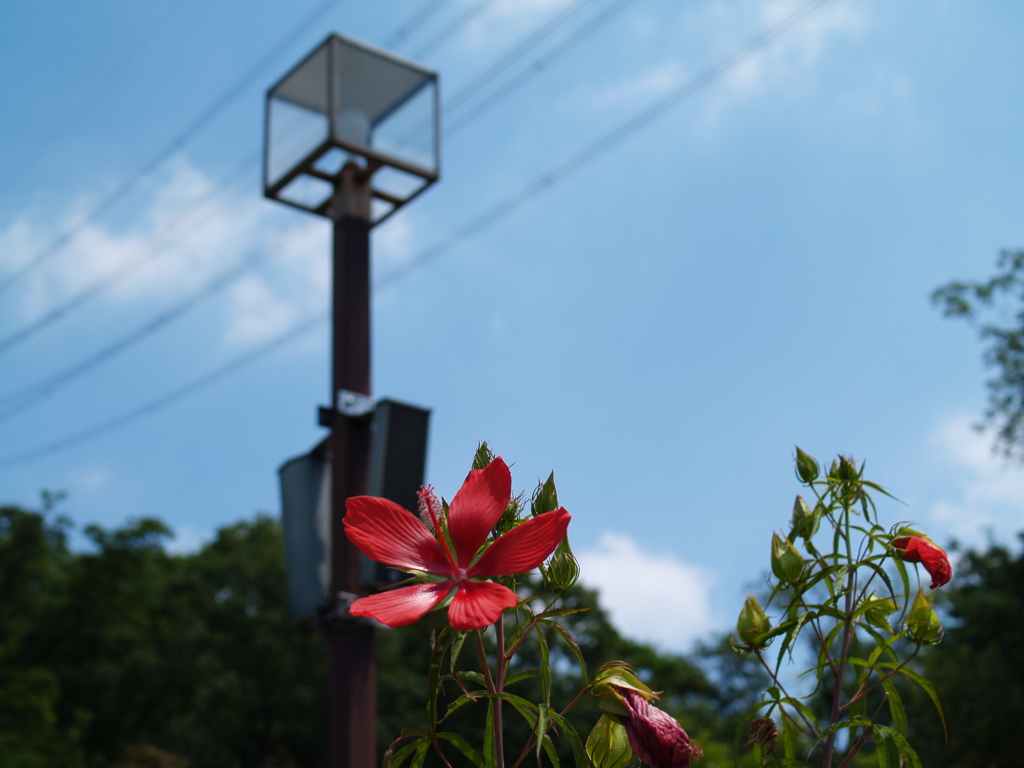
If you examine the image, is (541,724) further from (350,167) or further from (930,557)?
(350,167)

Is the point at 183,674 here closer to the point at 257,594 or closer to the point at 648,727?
the point at 257,594

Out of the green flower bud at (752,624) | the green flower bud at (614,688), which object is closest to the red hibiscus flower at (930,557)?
the green flower bud at (752,624)

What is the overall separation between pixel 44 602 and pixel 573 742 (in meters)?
25.3

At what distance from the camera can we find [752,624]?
1.15 m

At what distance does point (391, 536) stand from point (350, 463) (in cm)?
339

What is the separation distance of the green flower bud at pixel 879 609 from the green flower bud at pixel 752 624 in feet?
0.41

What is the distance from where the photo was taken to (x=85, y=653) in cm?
2355

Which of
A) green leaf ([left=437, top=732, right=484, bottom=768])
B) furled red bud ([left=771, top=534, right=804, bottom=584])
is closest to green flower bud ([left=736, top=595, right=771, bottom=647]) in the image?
furled red bud ([left=771, top=534, right=804, bottom=584])

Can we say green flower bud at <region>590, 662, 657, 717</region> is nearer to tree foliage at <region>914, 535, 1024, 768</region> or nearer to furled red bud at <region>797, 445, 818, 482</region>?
furled red bud at <region>797, 445, 818, 482</region>

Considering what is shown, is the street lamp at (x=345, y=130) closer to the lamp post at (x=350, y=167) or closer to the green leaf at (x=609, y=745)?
the lamp post at (x=350, y=167)

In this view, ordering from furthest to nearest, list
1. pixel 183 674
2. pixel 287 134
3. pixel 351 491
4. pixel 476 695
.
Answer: pixel 183 674 → pixel 287 134 → pixel 351 491 → pixel 476 695

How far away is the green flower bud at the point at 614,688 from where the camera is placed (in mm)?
907

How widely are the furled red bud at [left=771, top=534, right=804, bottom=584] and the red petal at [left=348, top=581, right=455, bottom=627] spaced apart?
1.75 ft

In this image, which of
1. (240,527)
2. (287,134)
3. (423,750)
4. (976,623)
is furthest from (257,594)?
(423,750)
